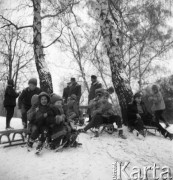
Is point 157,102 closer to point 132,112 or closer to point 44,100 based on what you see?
point 132,112

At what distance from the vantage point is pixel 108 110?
19.5 feet

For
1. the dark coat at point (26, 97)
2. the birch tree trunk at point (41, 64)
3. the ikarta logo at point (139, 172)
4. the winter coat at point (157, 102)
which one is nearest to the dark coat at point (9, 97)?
the dark coat at point (26, 97)

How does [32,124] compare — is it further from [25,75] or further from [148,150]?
[25,75]

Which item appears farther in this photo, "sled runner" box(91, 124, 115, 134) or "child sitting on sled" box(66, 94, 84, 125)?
"child sitting on sled" box(66, 94, 84, 125)

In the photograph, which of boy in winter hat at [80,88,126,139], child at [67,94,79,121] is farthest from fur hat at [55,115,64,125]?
child at [67,94,79,121]

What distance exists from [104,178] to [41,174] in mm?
1007

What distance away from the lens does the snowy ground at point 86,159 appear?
11.0 ft

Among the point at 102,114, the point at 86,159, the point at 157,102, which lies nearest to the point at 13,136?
the point at 86,159

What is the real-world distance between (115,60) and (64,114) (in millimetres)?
2548

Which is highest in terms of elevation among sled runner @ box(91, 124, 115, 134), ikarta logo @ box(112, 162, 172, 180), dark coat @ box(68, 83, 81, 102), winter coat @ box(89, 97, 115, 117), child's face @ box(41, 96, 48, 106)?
dark coat @ box(68, 83, 81, 102)

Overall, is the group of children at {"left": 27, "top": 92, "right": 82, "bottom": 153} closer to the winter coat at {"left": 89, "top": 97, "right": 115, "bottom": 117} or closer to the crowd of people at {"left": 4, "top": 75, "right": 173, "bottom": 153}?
the crowd of people at {"left": 4, "top": 75, "right": 173, "bottom": 153}

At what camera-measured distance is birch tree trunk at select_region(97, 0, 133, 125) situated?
6.47 metres

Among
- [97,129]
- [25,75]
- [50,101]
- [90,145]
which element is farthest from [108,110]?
[25,75]

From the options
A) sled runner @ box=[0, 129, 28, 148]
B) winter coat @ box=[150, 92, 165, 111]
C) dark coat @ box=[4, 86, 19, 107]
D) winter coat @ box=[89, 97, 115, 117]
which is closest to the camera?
sled runner @ box=[0, 129, 28, 148]
